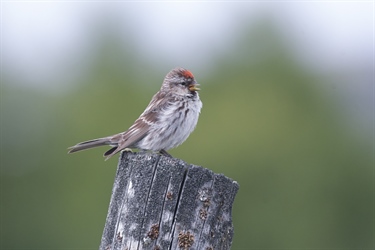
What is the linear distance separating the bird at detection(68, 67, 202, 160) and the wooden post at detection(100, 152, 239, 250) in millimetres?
3432

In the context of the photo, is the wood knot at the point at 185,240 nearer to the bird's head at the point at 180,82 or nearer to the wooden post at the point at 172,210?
the wooden post at the point at 172,210

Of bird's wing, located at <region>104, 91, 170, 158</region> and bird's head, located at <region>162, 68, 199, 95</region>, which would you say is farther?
bird's head, located at <region>162, 68, 199, 95</region>

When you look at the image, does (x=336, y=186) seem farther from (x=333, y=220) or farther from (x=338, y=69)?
(x=338, y=69)

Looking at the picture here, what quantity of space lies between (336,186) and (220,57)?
25.1 feet

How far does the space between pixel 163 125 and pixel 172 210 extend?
390 cm

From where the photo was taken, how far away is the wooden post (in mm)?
8008

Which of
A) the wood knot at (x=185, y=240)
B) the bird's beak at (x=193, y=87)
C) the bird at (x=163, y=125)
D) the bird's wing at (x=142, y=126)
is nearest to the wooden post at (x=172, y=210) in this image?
the wood knot at (x=185, y=240)

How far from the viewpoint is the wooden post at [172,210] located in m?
8.01

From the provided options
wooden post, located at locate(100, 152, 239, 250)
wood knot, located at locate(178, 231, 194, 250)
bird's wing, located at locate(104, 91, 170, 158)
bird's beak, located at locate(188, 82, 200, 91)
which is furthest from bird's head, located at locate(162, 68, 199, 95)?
wood knot, located at locate(178, 231, 194, 250)

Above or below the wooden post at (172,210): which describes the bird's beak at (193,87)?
above

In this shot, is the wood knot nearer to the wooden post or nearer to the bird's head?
the wooden post

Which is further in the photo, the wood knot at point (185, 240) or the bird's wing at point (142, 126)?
the bird's wing at point (142, 126)

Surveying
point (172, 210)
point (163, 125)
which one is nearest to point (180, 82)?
point (163, 125)

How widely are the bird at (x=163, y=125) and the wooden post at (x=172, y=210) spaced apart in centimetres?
343
